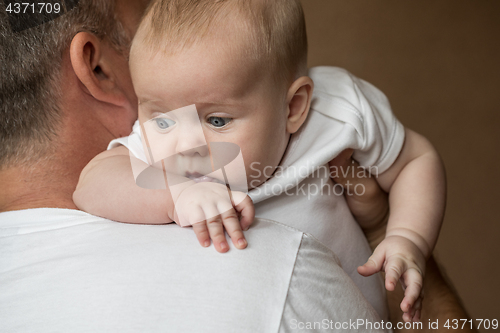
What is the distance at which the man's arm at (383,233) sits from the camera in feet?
3.50

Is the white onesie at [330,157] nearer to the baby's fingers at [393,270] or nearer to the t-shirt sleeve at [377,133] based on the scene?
the t-shirt sleeve at [377,133]

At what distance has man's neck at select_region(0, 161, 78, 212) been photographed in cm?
85

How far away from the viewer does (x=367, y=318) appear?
2.41 feet

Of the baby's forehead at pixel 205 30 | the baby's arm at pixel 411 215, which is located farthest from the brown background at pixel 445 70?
the baby's forehead at pixel 205 30

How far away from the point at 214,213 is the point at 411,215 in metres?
0.53

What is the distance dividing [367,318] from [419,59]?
2476 millimetres

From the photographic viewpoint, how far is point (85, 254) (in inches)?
26.6

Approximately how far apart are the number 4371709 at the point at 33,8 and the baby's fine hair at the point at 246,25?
22 cm

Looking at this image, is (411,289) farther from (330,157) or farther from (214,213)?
(214,213)

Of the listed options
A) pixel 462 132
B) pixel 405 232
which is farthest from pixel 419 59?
pixel 405 232

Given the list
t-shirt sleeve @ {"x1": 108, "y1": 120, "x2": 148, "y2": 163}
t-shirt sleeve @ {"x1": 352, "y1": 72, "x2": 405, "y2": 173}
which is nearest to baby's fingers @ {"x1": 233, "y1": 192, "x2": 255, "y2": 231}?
t-shirt sleeve @ {"x1": 108, "y1": 120, "x2": 148, "y2": 163}

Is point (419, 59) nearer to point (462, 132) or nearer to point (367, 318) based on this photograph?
point (462, 132)

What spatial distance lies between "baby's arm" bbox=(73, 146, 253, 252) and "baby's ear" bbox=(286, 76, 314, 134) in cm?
27

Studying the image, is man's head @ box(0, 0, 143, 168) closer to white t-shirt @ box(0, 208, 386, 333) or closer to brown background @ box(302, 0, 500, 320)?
white t-shirt @ box(0, 208, 386, 333)
